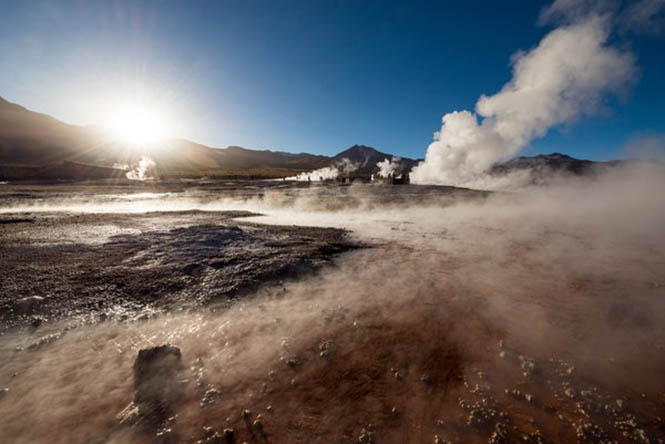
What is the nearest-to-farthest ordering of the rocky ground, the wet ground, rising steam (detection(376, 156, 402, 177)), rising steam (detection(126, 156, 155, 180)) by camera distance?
1. the wet ground
2. the rocky ground
3. rising steam (detection(126, 156, 155, 180))
4. rising steam (detection(376, 156, 402, 177))

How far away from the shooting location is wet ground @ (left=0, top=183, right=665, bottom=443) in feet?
8.29

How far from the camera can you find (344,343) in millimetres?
3707

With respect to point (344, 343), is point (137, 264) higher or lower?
lower

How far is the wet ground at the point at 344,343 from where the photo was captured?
2.53 metres

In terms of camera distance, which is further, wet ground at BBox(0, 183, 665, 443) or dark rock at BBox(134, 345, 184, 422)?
dark rock at BBox(134, 345, 184, 422)

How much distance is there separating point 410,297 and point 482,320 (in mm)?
1142

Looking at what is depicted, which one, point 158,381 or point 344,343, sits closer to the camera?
point 158,381

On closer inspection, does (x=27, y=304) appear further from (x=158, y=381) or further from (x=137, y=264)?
(x=158, y=381)

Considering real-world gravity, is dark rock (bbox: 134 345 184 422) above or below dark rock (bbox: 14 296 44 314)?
above

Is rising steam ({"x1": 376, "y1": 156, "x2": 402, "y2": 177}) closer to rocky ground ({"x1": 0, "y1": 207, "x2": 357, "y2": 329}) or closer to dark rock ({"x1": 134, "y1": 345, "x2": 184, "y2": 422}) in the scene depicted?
rocky ground ({"x1": 0, "y1": 207, "x2": 357, "y2": 329})

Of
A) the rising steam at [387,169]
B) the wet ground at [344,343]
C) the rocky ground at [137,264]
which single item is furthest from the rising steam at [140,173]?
the wet ground at [344,343]

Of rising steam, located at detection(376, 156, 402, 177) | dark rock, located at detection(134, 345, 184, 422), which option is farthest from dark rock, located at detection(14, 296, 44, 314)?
rising steam, located at detection(376, 156, 402, 177)

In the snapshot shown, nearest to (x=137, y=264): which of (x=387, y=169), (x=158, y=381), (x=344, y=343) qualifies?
(x=158, y=381)

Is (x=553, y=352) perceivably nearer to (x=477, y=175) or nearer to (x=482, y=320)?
(x=482, y=320)
